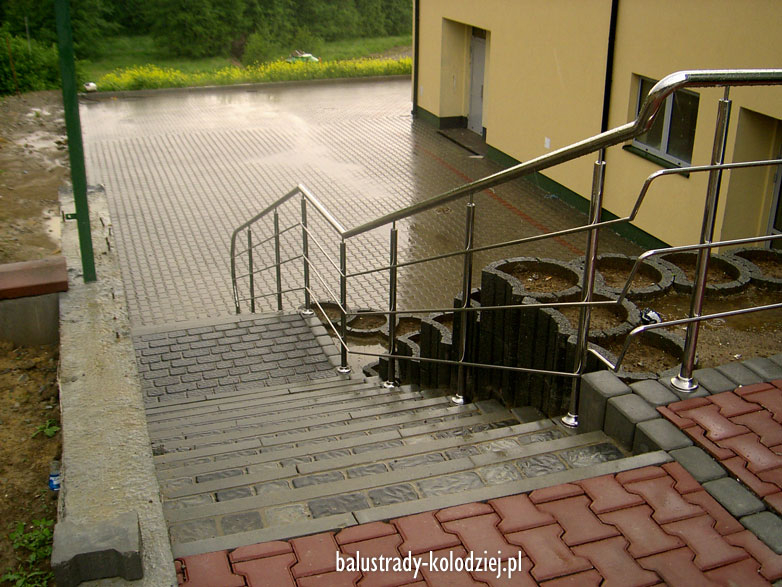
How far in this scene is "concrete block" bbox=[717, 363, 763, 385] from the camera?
406cm

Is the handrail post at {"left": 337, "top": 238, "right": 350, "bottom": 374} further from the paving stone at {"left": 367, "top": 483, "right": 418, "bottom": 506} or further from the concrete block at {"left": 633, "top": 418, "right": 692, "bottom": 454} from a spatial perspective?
the concrete block at {"left": 633, "top": 418, "right": 692, "bottom": 454}

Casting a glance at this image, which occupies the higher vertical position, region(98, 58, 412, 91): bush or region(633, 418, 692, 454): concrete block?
region(633, 418, 692, 454): concrete block

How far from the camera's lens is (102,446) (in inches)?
141

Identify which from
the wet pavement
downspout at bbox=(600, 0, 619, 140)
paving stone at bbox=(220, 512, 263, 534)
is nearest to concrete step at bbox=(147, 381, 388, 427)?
paving stone at bbox=(220, 512, 263, 534)

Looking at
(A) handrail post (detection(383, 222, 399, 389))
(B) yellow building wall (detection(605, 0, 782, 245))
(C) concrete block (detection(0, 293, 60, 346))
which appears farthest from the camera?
(B) yellow building wall (detection(605, 0, 782, 245))

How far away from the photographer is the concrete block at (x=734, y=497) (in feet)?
10.7

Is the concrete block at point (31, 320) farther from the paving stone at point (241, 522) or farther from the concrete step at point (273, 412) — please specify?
the paving stone at point (241, 522)

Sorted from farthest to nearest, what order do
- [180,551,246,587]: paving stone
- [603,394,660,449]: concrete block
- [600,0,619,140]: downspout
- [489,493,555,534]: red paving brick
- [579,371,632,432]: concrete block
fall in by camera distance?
[600,0,619,140]: downspout → [579,371,632,432]: concrete block → [603,394,660,449]: concrete block → [489,493,555,534]: red paving brick → [180,551,246,587]: paving stone

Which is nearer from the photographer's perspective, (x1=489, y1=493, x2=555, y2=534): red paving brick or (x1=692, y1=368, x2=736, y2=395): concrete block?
(x1=489, y1=493, x2=555, y2=534): red paving brick

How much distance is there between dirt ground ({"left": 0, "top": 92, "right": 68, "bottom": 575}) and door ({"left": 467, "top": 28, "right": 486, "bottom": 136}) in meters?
8.71

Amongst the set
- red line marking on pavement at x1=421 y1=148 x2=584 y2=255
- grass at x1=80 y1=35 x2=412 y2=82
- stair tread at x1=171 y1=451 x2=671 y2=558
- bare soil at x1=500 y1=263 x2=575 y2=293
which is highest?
bare soil at x1=500 y1=263 x2=575 y2=293

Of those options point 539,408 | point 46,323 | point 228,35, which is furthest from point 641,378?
point 228,35

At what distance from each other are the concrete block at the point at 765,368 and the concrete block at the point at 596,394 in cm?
70

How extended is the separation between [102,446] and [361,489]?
1.13 m
